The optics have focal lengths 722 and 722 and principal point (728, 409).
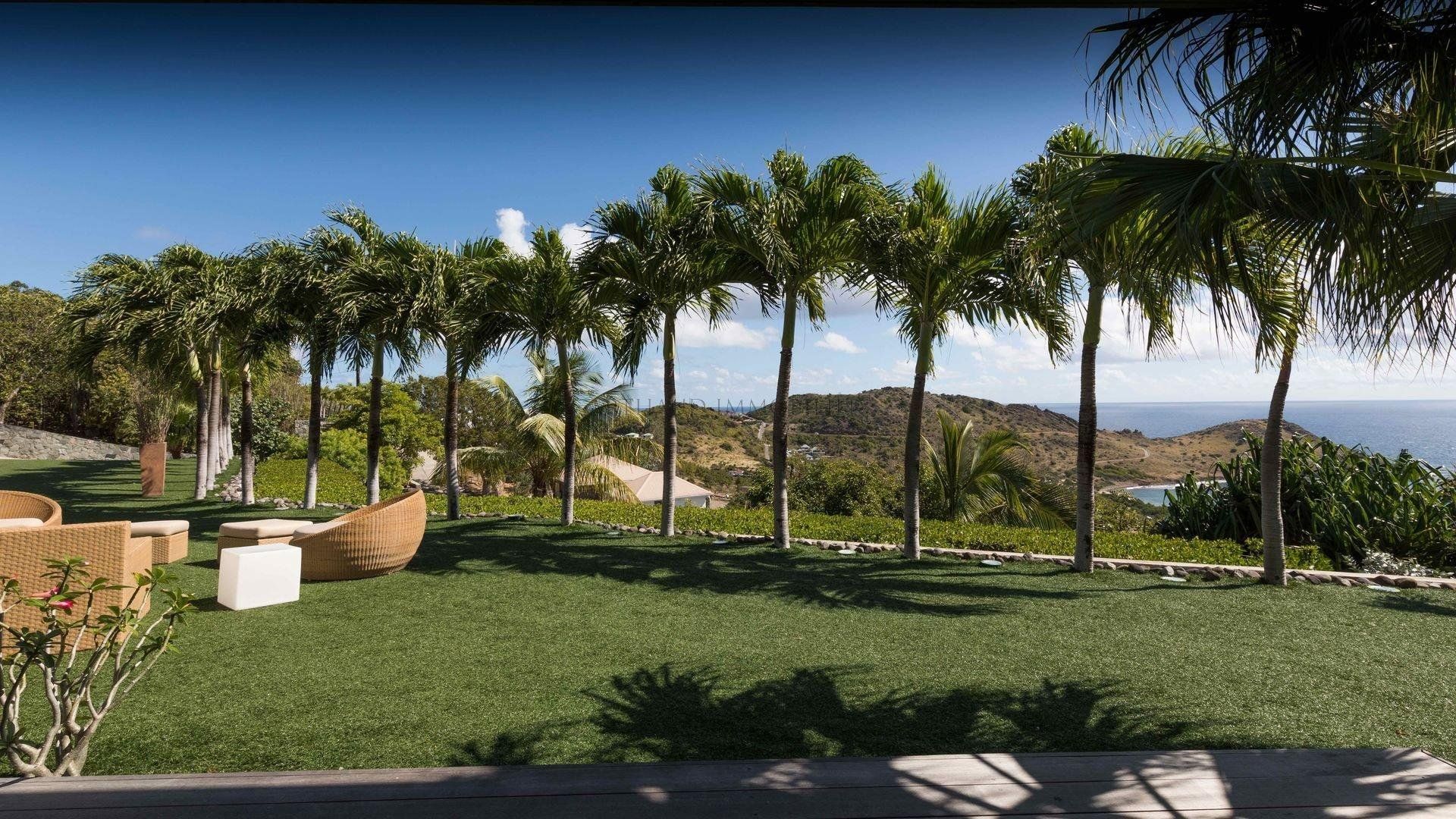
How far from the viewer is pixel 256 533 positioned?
7641mm

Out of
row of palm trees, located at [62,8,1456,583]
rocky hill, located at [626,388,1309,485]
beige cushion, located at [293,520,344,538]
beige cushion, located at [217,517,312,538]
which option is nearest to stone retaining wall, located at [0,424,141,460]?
row of palm trees, located at [62,8,1456,583]

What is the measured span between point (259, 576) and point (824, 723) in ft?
16.8

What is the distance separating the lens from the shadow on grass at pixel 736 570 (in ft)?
22.0

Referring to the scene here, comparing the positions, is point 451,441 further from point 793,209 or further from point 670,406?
point 793,209

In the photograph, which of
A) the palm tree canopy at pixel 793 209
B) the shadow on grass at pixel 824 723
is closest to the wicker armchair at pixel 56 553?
the shadow on grass at pixel 824 723

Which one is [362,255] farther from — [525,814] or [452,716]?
[525,814]

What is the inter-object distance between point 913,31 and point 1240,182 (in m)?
1.88

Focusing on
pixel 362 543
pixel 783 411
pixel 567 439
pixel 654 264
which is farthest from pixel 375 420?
pixel 783 411

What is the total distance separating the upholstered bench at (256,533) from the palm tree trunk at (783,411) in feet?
18.1

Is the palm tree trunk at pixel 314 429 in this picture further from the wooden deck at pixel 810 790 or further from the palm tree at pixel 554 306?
the wooden deck at pixel 810 790

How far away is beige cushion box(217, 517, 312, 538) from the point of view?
7.64 metres

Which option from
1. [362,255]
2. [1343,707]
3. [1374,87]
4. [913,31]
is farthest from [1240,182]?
[362,255]

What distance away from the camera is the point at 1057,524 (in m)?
12.5

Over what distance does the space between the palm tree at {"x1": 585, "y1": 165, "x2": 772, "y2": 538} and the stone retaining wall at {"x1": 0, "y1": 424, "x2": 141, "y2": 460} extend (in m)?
22.7
